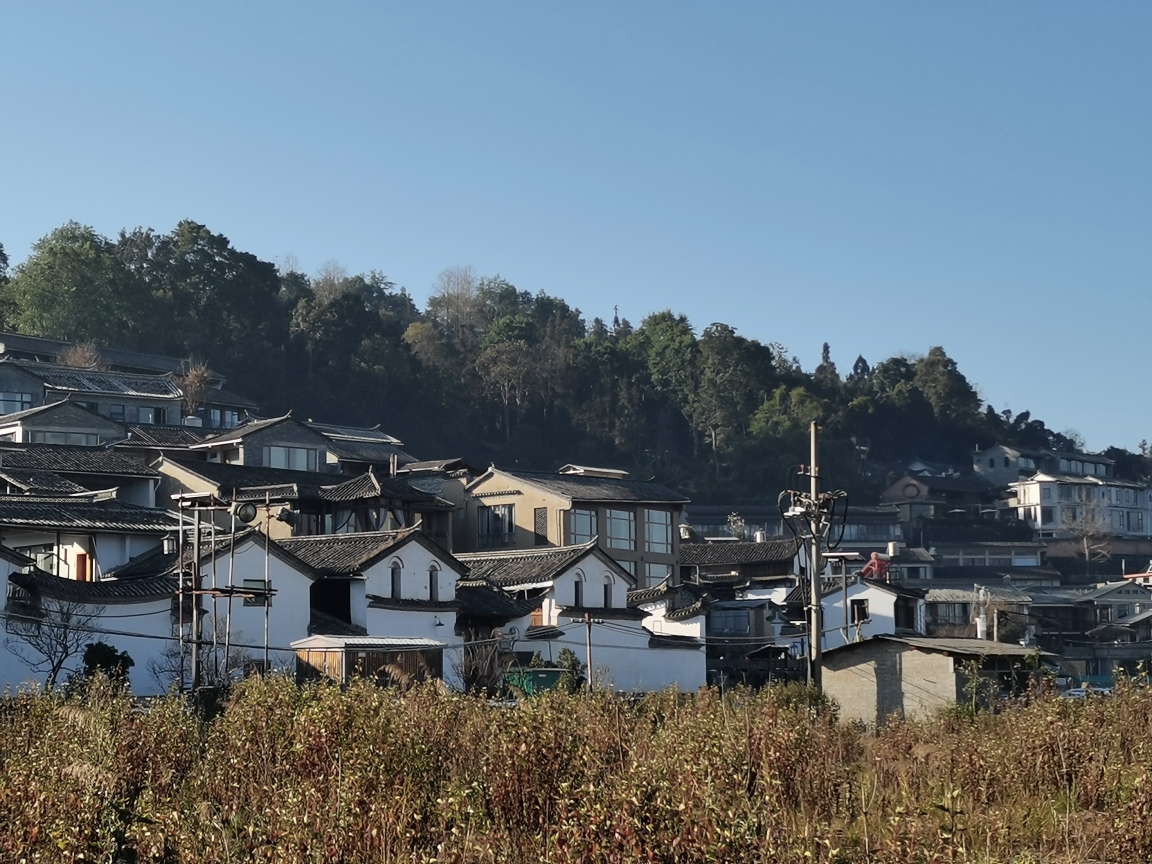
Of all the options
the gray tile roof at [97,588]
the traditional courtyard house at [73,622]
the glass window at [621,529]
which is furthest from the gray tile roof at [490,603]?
the glass window at [621,529]

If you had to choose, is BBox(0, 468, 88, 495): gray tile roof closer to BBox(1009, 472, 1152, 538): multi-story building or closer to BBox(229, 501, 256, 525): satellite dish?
BBox(229, 501, 256, 525): satellite dish

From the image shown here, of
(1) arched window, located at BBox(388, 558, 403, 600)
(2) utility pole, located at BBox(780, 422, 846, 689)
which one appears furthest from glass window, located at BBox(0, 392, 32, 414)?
(2) utility pole, located at BBox(780, 422, 846, 689)

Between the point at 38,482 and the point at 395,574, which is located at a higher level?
the point at 38,482

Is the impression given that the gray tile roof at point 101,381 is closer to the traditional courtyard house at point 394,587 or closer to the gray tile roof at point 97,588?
the traditional courtyard house at point 394,587

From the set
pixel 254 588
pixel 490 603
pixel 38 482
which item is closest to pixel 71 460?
pixel 38 482

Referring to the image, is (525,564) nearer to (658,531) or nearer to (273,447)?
(658,531)

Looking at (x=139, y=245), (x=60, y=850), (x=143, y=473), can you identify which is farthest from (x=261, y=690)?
(x=139, y=245)

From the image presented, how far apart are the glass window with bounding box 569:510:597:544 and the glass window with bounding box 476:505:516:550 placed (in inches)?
88.3

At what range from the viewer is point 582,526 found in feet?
153

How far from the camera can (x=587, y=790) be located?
8.77m

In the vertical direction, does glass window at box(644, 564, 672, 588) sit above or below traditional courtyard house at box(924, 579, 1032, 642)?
above

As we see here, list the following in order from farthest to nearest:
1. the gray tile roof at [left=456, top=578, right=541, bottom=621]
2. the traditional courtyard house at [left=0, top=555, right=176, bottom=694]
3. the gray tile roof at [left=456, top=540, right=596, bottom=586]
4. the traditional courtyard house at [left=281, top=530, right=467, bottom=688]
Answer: the gray tile roof at [left=456, top=540, right=596, bottom=586], the gray tile roof at [left=456, top=578, right=541, bottom=621], the traditional courtyard house at [left=281, top=530, right=467, bottom=688], the traditional courtyard house at [left=0, top=555, right=176, bottom=694]

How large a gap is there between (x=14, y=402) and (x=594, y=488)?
23.4m

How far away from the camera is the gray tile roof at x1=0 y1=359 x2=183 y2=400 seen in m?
55.2
